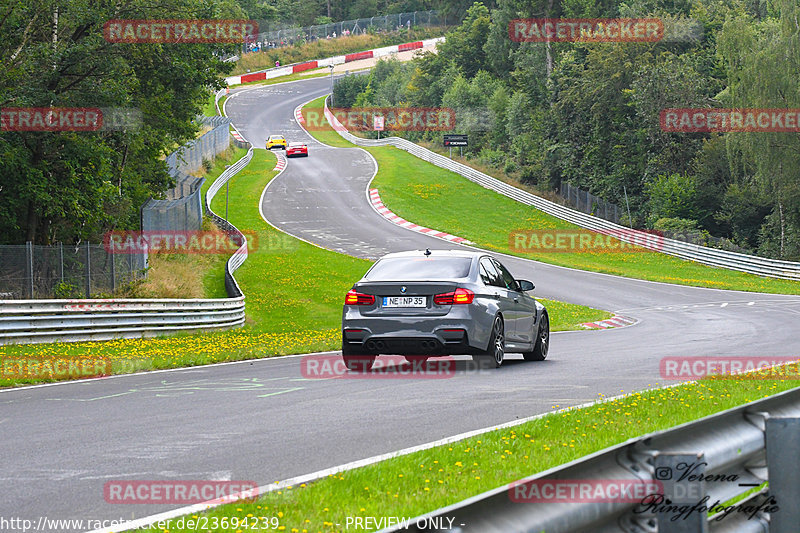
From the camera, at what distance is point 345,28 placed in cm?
13738

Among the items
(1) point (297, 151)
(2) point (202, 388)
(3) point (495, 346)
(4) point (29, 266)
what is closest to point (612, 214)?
(1) point (297, 151)

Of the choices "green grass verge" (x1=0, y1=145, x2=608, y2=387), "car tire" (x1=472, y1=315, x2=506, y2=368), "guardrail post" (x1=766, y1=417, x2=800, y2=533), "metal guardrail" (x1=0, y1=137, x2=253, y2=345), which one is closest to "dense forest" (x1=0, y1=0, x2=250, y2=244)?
"metal guardrail" (x1=0, y1=137, x2=253, y2=345)

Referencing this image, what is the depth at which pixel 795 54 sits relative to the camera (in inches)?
1909

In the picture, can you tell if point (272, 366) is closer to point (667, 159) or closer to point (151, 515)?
point (151, 515)

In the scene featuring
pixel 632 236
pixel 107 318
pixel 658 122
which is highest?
pixel 658 122

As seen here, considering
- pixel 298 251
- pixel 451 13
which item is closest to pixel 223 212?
pixel 298 251

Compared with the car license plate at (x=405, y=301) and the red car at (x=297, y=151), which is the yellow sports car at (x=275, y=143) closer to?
the red car at (x=297, y=151)

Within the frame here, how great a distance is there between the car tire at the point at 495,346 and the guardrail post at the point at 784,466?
8.58m

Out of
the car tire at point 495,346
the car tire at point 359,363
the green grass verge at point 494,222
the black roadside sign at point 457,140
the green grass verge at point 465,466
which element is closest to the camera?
the green grass verge at point 465,466

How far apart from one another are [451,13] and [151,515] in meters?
137

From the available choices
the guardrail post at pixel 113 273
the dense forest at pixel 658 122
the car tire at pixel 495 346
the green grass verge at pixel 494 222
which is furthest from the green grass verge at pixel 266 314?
the dense forest at pixel 658 122

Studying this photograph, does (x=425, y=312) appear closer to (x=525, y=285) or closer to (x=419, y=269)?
(x=419, y=269)

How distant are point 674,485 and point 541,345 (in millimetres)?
11520

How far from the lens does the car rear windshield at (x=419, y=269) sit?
12.8 metres
